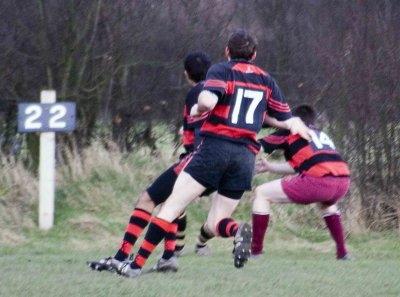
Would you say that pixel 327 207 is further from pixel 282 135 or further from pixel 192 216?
pixel 192 216

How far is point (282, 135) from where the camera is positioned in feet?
28.8

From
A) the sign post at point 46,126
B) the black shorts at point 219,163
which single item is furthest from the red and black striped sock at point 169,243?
the sign post at point 46,126

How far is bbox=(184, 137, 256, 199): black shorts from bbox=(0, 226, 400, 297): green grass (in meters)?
0.75

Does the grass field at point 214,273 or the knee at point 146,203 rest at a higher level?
the knee at point 146,203

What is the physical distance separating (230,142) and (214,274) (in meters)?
1.16

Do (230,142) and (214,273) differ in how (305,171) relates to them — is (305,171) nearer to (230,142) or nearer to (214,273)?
(214,273)

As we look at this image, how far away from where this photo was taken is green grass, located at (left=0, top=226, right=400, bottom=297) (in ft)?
22.1

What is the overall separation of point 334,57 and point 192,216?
2.49m

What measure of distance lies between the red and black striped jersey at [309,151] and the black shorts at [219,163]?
1.59 meters

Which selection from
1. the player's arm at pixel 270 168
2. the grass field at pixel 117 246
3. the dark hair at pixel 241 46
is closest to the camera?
the grass field at pixel 117 246

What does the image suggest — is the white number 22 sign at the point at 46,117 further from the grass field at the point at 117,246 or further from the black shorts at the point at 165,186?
the black shorts at the point at 165,186

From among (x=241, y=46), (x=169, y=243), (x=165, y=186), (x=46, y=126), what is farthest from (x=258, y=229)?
(x=46, y=126)

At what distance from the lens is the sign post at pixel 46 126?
34.8 ft

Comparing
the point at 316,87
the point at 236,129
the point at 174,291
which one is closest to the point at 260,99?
the point at 236,129
